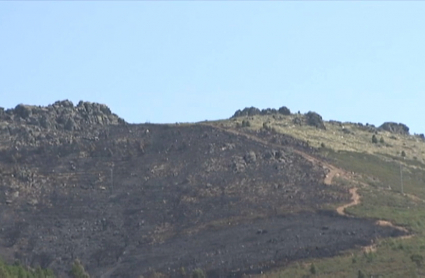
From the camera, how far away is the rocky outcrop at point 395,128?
164m

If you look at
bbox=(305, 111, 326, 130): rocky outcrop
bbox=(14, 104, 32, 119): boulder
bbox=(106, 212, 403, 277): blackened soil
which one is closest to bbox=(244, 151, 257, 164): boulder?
bbox=(106, 212, 403, 277): blackened soil

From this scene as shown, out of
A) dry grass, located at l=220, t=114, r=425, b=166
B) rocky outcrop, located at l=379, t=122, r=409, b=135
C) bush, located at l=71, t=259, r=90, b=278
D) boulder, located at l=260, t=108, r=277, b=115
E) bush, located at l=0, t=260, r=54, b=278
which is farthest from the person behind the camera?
rocky outcrop, located at l=379, t=122, r=409, b=135

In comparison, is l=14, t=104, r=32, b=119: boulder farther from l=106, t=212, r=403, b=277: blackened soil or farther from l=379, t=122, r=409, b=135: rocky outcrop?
l=379, t=122, r=409, b=135: rocky outcrop

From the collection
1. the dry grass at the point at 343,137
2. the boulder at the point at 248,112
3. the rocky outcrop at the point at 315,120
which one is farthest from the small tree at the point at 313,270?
the boulder at the point at 248,112

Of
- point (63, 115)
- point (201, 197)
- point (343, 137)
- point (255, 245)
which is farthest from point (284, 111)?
point (255, 245)

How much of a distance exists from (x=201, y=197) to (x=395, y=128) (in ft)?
177

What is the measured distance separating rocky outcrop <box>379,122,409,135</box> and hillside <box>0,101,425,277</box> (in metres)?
20.0

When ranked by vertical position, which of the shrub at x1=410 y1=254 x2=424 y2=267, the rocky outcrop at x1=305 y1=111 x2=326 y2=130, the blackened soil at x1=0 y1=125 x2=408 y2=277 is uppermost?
the rocky outcrop at x1=305 y1=111 x2=326 y2=130

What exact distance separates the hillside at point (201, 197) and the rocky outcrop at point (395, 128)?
65.6 ft

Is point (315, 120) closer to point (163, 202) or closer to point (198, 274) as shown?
point (163, 202)

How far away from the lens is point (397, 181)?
124 m

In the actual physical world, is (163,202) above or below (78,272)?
above

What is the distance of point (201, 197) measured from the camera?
11725 cm

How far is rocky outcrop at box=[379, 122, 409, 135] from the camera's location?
163850mm
